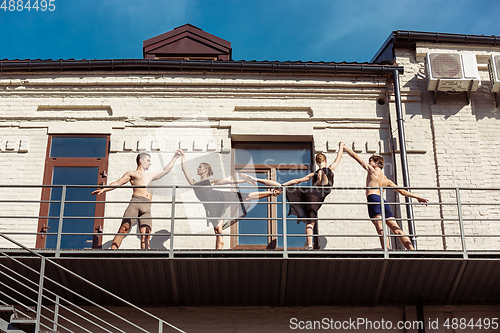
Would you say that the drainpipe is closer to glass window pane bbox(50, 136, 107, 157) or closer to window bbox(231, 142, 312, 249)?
window bbox(231, 142, 312, 249)

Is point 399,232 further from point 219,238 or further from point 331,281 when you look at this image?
point 219,238

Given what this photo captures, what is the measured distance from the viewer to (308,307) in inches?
382

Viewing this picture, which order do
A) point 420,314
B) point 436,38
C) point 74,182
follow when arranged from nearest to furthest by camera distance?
point 420,314
point 74,182
point 436,38

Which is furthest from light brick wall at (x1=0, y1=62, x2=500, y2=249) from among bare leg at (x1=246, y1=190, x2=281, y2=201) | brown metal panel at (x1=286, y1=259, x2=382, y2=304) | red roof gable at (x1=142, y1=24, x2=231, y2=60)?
brown metal panel at (x1=286, y1=259, x2=382, y2=304)

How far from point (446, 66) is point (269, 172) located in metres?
3.96

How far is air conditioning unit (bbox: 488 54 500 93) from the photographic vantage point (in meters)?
11.7

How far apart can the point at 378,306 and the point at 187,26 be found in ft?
22.1

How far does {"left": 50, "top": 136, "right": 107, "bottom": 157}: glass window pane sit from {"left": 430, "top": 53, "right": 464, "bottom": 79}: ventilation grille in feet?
21.0

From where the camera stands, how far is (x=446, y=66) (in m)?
11.7

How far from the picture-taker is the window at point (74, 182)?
10656mm

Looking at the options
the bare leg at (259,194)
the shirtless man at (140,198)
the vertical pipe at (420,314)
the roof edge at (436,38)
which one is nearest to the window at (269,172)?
the bare leg at (259,194)

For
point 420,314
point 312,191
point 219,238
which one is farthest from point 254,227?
point 420,314

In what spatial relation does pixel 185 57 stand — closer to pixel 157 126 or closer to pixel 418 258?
pixel 157 126

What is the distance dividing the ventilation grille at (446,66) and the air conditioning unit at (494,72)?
2.16ft
